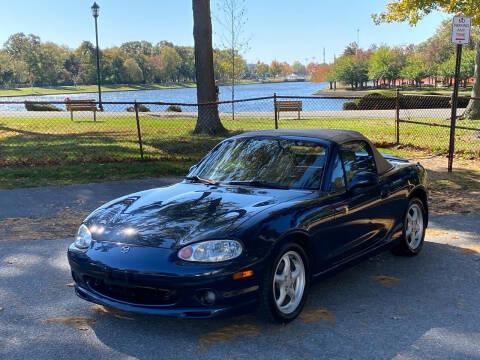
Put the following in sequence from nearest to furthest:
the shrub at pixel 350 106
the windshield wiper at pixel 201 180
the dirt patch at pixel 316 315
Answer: the dirt patch at pixel 316 315 < the windshield wiper at pixel 201 180 < the shrub at pixel 350 106

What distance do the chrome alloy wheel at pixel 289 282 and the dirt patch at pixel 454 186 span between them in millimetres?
4310

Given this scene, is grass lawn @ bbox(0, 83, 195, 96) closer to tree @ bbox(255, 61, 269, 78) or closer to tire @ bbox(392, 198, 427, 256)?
tree @ bbox(255, 61, 269, 78)

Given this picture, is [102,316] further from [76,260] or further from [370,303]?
[370,303]

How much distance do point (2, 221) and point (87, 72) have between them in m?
104

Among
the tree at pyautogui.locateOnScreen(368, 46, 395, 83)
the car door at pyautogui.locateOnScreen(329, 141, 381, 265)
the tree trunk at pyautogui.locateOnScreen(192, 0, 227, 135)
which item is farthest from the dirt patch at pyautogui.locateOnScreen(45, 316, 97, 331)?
the tree at pyautogui.locateOnScreen(368, 46, 395, 83)

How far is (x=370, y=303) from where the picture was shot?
172 inches

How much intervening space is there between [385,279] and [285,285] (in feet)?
4.86

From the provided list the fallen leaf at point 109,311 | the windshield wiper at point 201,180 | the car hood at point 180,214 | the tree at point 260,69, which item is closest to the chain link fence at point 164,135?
the windshield wiper at point 201,180

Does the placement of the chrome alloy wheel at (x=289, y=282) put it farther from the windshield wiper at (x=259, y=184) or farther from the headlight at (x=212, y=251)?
the windshield wiper at (x=259, y=184)

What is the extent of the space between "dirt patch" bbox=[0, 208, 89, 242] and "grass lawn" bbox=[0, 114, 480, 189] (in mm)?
2497

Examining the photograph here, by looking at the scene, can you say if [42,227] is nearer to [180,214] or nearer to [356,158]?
[180,214]

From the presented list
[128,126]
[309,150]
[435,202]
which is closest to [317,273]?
[309,150]

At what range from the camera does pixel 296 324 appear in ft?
12.9

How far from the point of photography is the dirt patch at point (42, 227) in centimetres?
655
